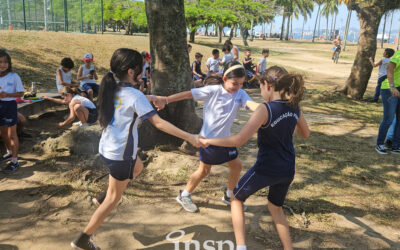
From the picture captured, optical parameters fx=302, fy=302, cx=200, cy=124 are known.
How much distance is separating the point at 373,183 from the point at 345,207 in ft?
3.55

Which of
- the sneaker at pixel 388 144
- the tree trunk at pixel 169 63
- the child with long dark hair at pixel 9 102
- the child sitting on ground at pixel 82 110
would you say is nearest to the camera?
the child with long dark hair at pixel 9 102

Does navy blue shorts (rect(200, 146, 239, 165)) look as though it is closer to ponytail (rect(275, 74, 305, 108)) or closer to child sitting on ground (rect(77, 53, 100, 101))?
ponytail (rect(275, 74, 305, 108))

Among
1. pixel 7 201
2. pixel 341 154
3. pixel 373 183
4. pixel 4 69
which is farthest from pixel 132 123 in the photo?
pixel 341 154

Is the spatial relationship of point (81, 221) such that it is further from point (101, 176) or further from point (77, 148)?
point (77, 148)

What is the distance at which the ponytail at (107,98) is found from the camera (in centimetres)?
246

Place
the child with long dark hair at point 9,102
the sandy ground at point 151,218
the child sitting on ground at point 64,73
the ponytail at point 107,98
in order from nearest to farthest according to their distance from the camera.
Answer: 1. the ponytail at point 107,98
2. the sandy ground at point 151,218
3. the child with long dark hair at point 9,102
4. the child sitting on ground at point 64,73

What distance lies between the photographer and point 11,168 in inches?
177

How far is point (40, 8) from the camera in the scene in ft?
69.2

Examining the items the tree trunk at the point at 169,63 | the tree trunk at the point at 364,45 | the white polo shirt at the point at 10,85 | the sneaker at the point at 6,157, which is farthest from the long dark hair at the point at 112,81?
the tree trunk at the point at 364,45

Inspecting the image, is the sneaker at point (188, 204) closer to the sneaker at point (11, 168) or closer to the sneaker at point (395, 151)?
the sneaker at point (11, 168)

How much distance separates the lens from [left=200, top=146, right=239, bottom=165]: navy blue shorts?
3.13 m

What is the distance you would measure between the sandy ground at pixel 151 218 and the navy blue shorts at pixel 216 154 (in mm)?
708

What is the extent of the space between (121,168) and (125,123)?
1.28ft

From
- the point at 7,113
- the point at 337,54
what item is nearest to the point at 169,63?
the point at 7,113
